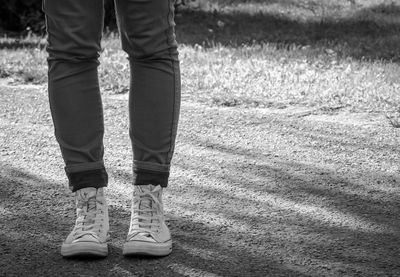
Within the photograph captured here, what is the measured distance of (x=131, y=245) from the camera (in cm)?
280

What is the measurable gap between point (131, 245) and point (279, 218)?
2.21 ft

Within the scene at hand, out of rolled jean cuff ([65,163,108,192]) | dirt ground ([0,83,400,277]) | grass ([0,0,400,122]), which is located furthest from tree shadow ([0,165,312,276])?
grass ([0,0,400,122])

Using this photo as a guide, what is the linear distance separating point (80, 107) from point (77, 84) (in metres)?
0.07

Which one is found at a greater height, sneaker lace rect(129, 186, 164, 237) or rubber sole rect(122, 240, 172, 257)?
sneaker lace rect(129, 186, 164, 237)

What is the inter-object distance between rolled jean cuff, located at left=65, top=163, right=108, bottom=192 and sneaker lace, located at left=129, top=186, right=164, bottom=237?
5.0 inches

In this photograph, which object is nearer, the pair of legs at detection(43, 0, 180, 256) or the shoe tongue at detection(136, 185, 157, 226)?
the pair of legs at detection(43, 0, 180, 256)

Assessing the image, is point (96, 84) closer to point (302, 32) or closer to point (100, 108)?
point (100, 108)

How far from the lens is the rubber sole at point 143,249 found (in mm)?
2791

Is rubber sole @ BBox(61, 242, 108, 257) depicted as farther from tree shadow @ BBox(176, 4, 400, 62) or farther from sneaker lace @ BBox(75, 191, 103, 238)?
tree shadow @ BBox(176, 4, 400, 62)

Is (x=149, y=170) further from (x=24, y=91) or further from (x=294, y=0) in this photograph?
(x=294, y=0)

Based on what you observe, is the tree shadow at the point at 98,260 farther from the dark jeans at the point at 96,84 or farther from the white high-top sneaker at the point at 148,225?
the dark jeans at the point at 96,84

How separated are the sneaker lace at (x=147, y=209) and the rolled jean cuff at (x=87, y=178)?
0.13 m

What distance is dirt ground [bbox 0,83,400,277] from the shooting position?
2.79 meters

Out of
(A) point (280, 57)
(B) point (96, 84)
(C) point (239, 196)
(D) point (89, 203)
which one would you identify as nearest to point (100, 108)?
(B) point (96, 84)
